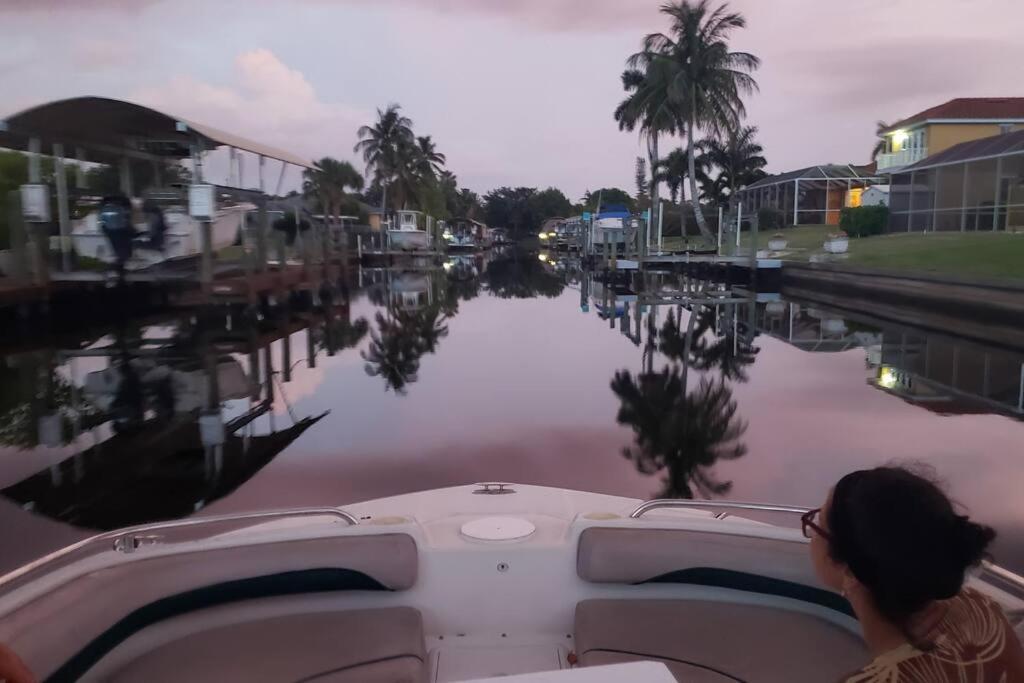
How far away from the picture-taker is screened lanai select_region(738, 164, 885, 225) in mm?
38594

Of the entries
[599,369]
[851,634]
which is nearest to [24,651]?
[851,634]

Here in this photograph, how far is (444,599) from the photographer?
2.64 meters

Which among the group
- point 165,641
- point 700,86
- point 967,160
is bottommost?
point 165,641

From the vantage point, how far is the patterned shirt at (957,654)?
121cm

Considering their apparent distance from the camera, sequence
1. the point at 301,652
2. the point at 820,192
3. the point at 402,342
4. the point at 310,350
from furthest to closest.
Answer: the point at 820,192 < the point at 402,342 < the point at 310,350 < the point at 301,652

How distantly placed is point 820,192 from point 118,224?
3417 cm

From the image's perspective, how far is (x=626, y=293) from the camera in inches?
913

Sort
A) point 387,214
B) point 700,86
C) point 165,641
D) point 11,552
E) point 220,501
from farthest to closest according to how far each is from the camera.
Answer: point 387,214 < point 700,86 < point 220,501 < point 11,552 < point 165,641

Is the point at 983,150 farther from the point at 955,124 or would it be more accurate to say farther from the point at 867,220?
the point at 955,124

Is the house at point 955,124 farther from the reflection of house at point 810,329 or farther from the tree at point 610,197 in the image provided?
the tree at point 610,197

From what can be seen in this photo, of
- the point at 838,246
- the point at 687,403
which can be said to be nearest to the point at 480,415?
the point at 687,403

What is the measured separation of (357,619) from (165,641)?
0.57m


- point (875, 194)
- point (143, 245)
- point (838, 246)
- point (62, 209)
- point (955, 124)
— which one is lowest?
point (838, 246)

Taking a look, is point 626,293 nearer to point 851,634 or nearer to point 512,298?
point 512,298
